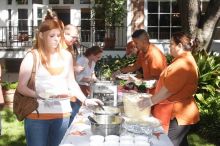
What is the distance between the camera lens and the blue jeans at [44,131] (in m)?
3.86

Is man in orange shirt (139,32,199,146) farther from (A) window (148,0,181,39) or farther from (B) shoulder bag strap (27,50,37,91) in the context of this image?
(A) window (148,0,181,39)

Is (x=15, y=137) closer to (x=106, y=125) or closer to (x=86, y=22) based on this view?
(x=106, y=125)

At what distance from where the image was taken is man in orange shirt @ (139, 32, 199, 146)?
4085mm

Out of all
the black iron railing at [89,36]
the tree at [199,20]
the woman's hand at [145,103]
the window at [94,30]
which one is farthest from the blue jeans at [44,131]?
the window at [94,30]

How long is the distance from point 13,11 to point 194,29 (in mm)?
12535

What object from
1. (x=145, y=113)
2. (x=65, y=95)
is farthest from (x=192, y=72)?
(x=65, y=95)

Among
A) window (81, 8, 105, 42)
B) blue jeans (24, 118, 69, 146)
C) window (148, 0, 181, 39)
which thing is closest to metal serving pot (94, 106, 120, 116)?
blue jeans (24, 118, 69, 146)

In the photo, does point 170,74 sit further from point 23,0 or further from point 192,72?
point 23,0

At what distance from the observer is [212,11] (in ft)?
35.0

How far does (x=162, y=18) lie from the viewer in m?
19.7

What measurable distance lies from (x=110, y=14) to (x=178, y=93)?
1484cm

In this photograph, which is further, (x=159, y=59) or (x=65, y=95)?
(x=159, y=59)

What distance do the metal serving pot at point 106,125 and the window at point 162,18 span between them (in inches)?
646

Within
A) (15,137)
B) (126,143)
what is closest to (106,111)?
(126,143)
